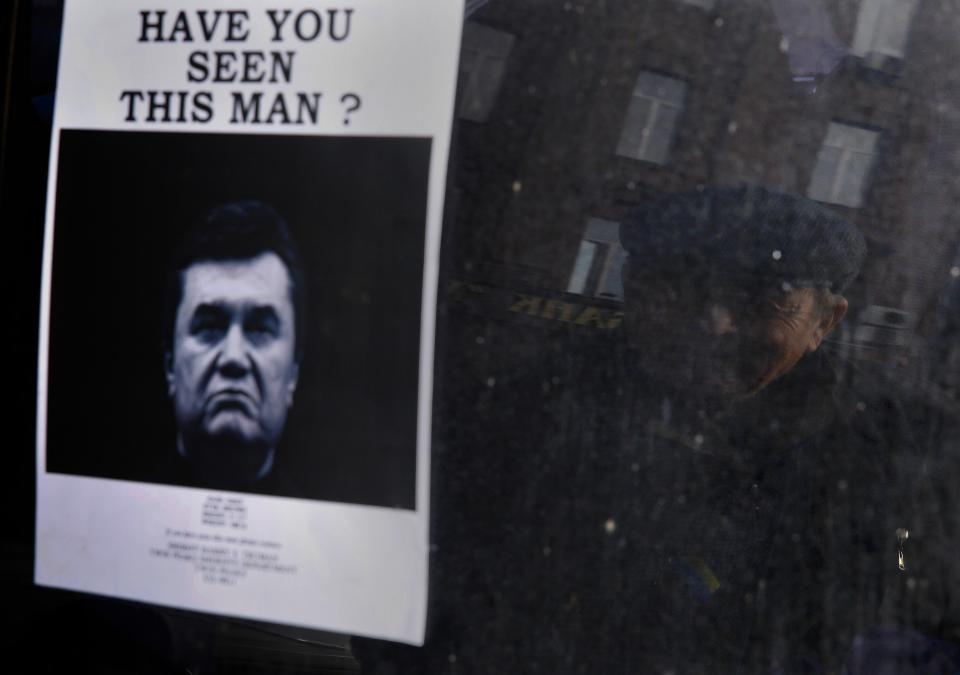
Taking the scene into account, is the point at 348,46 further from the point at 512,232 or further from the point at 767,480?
the point at 767,480

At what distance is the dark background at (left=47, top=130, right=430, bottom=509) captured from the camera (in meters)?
1.06

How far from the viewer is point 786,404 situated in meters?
0.94

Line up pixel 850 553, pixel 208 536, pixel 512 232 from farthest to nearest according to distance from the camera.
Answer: pixel 208 536
pixel 512 232
pixel 850 553

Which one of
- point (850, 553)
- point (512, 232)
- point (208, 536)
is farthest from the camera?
point (208, 536)

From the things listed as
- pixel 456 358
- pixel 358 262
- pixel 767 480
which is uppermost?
pixel 358 262

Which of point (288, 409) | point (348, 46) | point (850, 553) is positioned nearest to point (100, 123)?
point (348, 46)

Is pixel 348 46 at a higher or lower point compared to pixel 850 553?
higher

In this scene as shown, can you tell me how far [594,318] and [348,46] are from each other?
0.46 metres

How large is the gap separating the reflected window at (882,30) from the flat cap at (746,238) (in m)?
0.17

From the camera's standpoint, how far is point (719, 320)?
3.17 ft

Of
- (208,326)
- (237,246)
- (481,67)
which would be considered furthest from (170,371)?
(481,67)

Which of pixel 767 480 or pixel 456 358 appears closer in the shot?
pixel 767 480

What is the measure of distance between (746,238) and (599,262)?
163 millimetres

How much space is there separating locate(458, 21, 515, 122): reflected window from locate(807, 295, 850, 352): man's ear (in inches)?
17.7
